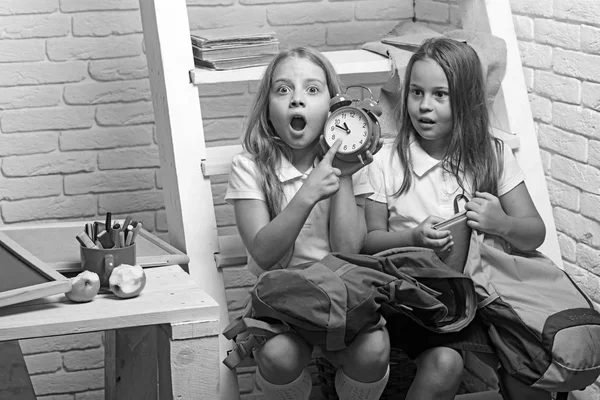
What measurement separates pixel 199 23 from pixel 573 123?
124cm

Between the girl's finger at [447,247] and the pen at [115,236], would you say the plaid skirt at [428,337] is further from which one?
the pen at [115,236]

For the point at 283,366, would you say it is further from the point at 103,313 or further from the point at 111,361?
the point at 111,361

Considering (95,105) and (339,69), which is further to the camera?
(95,105)

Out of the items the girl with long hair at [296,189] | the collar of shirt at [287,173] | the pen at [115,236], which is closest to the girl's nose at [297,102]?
the girl with long hair at [296,189]

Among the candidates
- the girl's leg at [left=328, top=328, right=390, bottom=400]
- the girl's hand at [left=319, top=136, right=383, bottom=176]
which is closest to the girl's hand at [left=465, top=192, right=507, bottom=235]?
the girl's hand at [left=319, top=136, right=383, bottom=176]

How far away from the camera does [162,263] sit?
2.05 meters

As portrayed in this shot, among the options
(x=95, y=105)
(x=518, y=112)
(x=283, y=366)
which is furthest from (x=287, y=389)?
(x=95, y=105)

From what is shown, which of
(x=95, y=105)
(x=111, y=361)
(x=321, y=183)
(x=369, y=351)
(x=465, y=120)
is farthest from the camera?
(x=95, y=105)

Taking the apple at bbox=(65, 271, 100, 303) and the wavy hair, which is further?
the wavy hair

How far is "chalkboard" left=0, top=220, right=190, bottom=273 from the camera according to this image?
6.64 ft

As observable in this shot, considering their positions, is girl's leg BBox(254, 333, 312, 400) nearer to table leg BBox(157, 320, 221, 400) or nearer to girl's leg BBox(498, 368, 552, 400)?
table leg BBox(157, 320, 221, 400)

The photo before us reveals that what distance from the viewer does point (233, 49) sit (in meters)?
2.23

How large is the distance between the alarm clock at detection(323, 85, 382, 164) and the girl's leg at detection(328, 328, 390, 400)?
39 cm

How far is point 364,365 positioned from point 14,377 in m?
0.99
